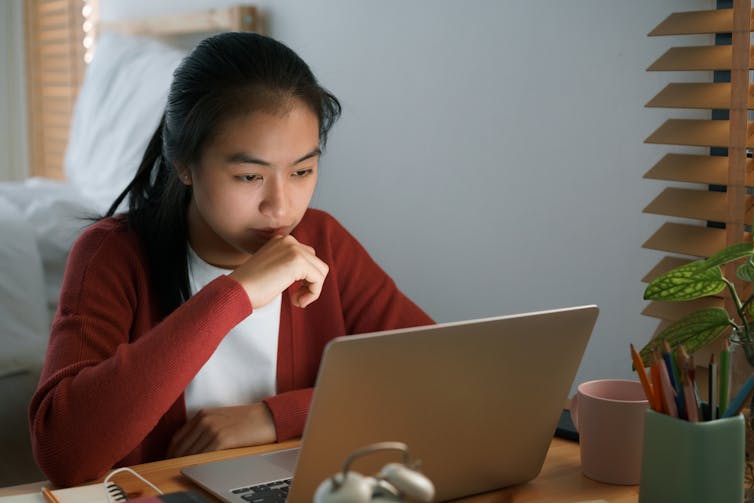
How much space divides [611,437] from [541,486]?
0.26 feet

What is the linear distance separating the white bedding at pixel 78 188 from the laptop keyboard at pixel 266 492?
3.25ft

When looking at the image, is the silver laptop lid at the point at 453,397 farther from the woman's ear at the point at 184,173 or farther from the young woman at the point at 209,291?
the woman's ear at the point at 184,173

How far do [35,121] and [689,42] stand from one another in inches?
134

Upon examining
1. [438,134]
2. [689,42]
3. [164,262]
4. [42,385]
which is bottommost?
[42,385]

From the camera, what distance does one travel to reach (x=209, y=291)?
0.98m

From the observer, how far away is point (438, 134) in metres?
1.94

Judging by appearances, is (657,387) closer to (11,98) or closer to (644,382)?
(644,382)

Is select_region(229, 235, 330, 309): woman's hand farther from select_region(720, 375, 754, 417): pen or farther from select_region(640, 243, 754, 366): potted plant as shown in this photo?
select_region(720, 375, 754, 417): pen

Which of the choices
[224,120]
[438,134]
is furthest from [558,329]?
[438,134]

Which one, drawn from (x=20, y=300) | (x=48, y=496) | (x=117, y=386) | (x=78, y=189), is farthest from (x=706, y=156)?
(x=78, y=189)

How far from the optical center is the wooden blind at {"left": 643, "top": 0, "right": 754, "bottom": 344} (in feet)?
A: 3.89

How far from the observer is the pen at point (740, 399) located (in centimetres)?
73

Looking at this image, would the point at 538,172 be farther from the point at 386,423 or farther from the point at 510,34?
the point at 386,423

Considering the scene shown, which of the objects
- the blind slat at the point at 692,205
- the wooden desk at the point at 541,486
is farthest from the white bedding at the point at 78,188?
the blind slat at the point at 692,205
